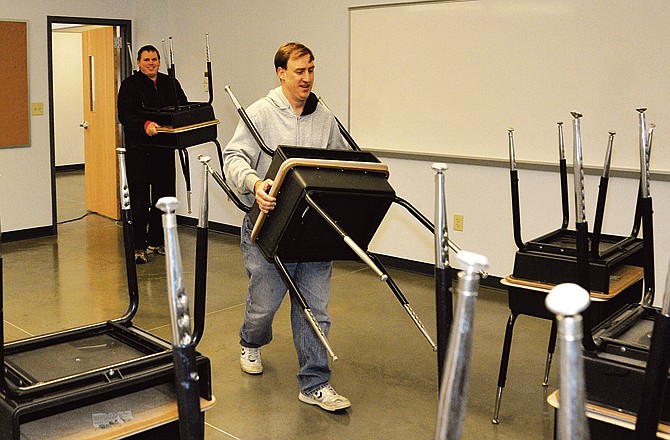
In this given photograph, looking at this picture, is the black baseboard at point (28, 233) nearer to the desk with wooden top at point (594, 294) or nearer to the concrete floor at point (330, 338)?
the concrete floor at point (330, 338)

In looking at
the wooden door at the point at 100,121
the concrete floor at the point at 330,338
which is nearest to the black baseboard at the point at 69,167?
the wooden door at the point at 100,121

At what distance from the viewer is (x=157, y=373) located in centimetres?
210

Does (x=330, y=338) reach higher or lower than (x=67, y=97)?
lower

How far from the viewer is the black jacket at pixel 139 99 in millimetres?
6332

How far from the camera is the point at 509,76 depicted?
5.42m

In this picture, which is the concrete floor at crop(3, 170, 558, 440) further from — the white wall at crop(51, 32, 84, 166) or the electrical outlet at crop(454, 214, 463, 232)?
the white wall at crop(51, 32, 84, 166)

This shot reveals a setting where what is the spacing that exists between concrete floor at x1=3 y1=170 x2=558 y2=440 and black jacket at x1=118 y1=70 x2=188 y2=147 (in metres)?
1.09

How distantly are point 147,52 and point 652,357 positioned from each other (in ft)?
19.3

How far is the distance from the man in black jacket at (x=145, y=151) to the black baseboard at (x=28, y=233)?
1.33 meters

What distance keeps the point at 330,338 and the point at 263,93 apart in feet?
10.5

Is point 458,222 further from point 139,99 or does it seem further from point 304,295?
point 139,99

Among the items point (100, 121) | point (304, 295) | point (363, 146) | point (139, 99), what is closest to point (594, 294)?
point (304, 295)

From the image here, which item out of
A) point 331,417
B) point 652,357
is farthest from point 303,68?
point 652,357

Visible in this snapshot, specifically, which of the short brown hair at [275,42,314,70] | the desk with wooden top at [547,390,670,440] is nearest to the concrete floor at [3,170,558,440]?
the desk with wooden top at [547,390,670,440]
